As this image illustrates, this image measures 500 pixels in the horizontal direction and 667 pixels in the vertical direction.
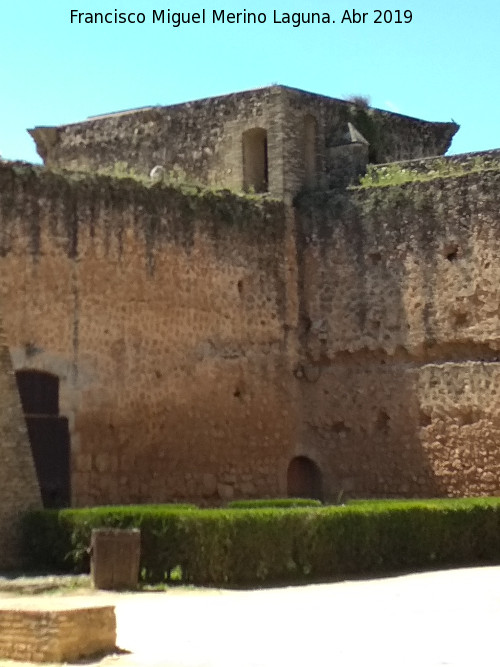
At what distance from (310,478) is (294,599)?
8678 mm

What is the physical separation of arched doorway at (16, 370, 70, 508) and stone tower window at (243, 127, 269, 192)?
5620 millimetres

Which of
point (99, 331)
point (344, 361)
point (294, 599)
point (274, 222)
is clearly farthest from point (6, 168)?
point (294, 599)

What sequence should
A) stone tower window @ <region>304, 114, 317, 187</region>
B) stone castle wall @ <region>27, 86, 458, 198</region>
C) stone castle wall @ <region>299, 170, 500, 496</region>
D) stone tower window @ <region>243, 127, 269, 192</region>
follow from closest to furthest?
1. stone castle wall @ <region>299, 170, 500, 496</region>
2. stone castle wall @ <region>27, 86, 458, 198</region>
3. stone tower window @ <region>243, 127, 269, 192</region>
4. stone tower window @ <region>304, 114, 317, 187</region>

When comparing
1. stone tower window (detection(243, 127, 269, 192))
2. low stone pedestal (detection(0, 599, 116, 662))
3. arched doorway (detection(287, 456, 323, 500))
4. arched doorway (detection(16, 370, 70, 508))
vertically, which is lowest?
low stone pedestal (detection(0, 599, 116, 662))

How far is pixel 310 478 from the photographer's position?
19.7 meters

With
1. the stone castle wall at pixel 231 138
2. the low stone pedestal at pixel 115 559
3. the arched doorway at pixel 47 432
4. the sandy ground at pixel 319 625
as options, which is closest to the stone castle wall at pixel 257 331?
the arched doorway at pixel 47 432

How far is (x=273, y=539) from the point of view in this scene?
1240cm

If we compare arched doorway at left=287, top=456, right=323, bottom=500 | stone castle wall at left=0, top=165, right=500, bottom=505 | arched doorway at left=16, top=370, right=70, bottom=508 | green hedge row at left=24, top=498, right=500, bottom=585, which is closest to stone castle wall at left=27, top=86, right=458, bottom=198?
stone castle wall at left=0, top=165, right=500, bottom=505

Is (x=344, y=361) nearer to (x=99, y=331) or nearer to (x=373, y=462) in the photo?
(x=373, y=462)

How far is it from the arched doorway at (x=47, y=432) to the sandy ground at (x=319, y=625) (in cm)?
523

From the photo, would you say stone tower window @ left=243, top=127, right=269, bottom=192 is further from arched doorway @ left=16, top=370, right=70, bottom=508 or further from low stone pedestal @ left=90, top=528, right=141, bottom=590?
low stone pedestal @ left=90, top=528, right=141, bottom=590

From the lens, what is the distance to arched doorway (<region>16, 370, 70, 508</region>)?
53.8 ft

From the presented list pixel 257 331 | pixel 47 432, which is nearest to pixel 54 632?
pixel 47 432

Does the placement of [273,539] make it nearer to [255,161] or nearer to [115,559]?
[115,559]
